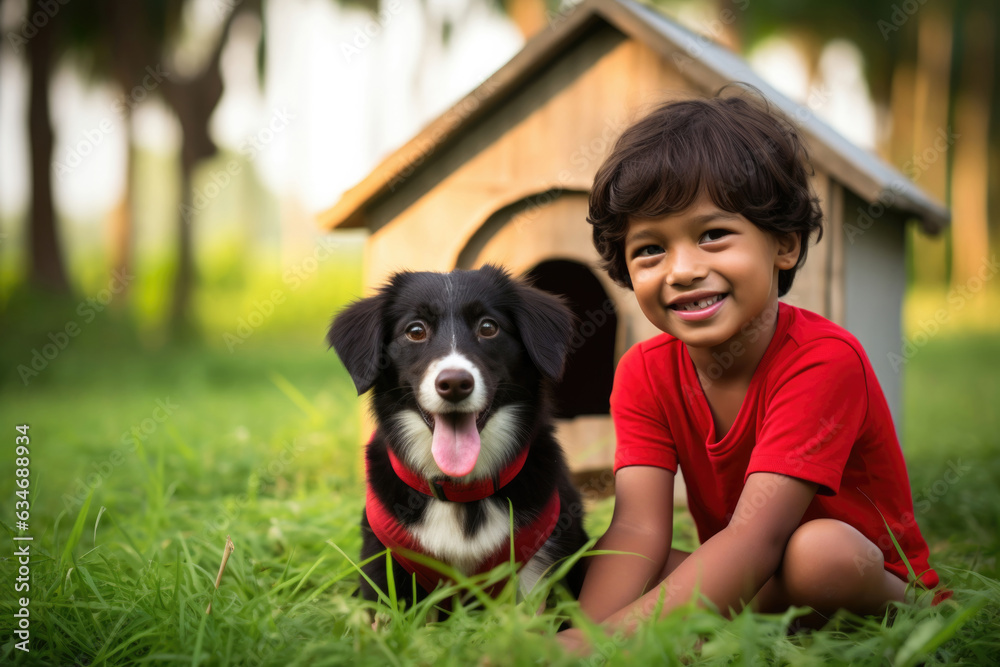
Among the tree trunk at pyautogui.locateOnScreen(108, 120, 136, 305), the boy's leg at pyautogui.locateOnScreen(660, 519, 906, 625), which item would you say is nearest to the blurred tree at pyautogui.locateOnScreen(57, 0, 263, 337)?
the tree trunk at pyautogui.locateOnScreen(108, 120, 136, 305)

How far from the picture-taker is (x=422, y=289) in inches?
91.5

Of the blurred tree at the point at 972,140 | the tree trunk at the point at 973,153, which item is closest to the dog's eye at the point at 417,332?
the blurred tree at the point at 972,140

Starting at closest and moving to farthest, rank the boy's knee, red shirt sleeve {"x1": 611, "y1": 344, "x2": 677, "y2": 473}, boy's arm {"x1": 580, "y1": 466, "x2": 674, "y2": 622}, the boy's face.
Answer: the boy's knee, the boy's face, boy's arm {"x1": 580, "y1": 466, "x2": 674, "y2": 622}, red shirt sleeve {"x1": 611, "y1": 344, "x2": 677, "y2": 473}

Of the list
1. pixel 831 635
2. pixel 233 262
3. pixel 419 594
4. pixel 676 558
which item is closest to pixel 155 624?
pixel 419 594

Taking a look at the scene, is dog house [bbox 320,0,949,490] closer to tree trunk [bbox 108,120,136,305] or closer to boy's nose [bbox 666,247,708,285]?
boy's nose [bbox 666,247,708,285]

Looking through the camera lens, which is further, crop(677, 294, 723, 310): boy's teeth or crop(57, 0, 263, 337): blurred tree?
crop(57, 0, 263, 337): blurred tree

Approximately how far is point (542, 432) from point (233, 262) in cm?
1844

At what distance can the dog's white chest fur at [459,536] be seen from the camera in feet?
6.92

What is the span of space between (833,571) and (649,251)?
998mm

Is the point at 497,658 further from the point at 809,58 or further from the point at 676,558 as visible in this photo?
the point at 809,58

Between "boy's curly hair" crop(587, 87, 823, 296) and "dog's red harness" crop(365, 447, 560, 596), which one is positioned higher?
"boy's curly hair" crop(587, 87, 823, 296)

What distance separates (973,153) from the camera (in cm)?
2016

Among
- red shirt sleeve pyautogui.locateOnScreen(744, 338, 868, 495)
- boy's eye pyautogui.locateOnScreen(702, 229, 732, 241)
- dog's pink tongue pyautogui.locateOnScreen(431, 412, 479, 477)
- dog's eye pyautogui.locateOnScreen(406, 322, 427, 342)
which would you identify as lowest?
dog's pink tongue pyautogui.locateOnScreen(431, 412, 479, 477)

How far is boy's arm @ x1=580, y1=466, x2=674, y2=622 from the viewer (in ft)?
6.88
